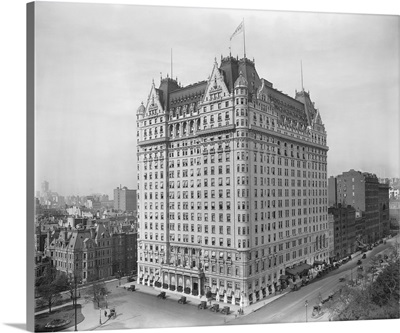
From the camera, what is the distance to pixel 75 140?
25.6 m

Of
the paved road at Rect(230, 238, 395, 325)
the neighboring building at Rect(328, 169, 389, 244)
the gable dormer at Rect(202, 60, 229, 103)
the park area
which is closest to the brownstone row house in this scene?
the park area

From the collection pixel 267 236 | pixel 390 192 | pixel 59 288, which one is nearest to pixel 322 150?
pixel 390 192

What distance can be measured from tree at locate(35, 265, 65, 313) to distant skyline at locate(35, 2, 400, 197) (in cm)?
461

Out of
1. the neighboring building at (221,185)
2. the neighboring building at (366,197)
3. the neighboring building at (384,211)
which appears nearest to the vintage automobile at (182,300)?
the neighboring building at (221,185)

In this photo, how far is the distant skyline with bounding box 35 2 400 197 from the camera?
82.3 ft

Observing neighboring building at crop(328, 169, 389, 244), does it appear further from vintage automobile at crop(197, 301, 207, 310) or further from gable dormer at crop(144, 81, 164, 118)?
gable dormer at crop(144, 81, 164, 118)

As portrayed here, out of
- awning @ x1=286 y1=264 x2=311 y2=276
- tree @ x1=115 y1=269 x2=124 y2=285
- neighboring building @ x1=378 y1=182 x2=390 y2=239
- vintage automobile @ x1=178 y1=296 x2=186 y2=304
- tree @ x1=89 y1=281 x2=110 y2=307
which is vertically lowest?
vintage automobile @ x1=178 y1=296 x2=186 y2=304

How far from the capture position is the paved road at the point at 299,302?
26922 millimetres

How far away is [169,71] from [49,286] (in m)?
14.0

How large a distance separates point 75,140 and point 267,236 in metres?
13.0

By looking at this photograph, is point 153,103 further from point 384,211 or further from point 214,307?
point 384,211

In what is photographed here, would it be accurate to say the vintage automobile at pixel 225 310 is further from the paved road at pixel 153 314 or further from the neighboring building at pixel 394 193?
the neighboring building at pixel 394 193

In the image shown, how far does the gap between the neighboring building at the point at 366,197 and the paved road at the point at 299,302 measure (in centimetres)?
145

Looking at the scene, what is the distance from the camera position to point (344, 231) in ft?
108
